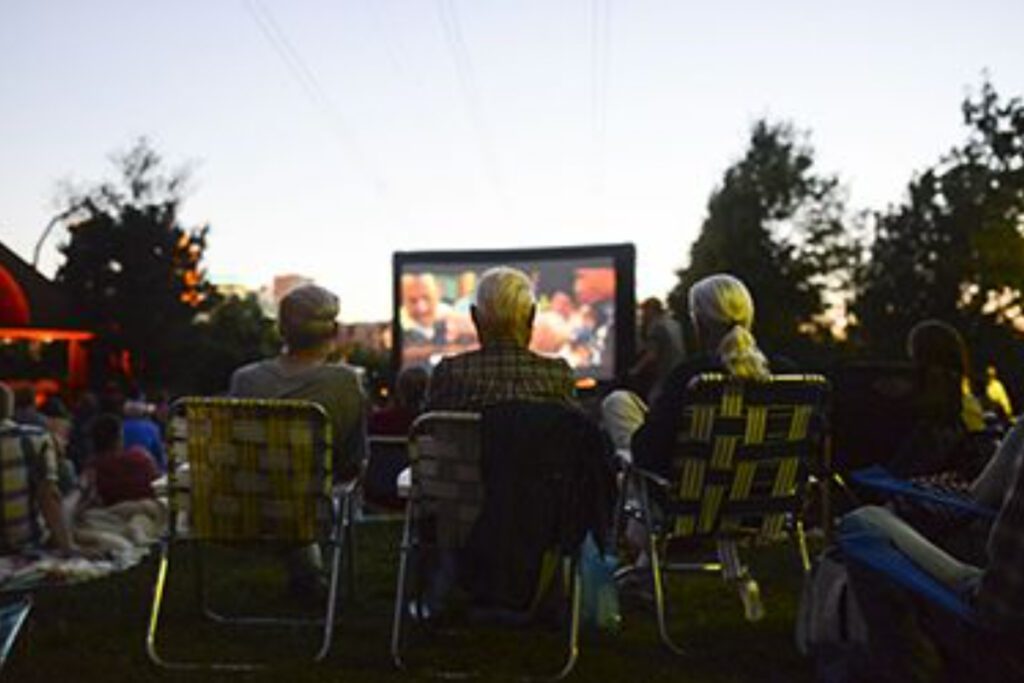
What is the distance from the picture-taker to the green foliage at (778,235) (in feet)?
151

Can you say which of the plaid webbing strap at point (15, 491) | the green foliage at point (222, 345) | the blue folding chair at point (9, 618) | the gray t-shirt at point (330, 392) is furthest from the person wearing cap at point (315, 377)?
the green foliage at point (222, 345)

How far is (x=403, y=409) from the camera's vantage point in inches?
290

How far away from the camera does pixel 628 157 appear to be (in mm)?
32656

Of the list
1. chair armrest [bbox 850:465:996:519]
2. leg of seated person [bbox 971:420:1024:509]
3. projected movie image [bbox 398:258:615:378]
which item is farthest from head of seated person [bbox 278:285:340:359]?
projected movie image [bbox 398:258:615:378]

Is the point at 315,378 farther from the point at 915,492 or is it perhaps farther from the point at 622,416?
the point at 915,492

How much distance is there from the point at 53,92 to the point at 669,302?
34221mm

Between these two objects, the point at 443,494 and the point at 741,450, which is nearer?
the point at 443,494

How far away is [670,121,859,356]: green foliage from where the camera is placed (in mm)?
46156

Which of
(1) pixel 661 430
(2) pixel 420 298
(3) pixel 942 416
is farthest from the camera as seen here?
(2) pixel 420 298

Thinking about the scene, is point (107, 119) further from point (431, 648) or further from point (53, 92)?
point (431, 648)

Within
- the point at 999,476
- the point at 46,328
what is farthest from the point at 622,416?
the point at 46,328

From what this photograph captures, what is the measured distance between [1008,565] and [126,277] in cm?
3340

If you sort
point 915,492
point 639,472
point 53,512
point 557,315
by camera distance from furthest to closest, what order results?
point 557,315, point 639,472, point 53,512, point 915,492

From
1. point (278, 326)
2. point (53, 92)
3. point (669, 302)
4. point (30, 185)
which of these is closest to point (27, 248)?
point (30, 185)
